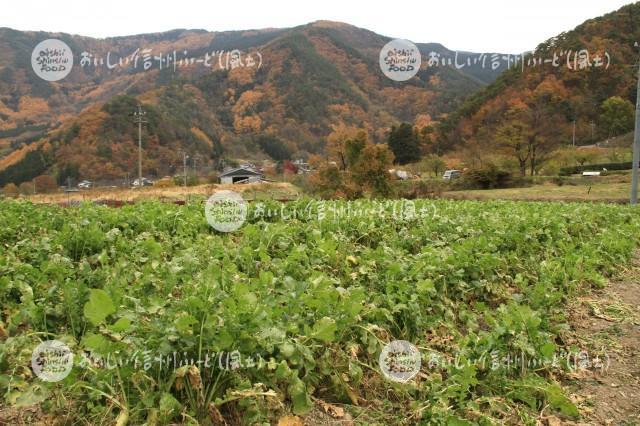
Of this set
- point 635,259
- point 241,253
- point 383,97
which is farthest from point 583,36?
point 241,253

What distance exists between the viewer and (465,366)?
3.30 m
